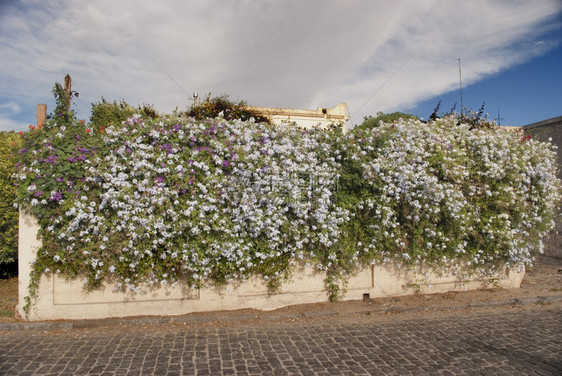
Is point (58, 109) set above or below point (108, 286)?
above

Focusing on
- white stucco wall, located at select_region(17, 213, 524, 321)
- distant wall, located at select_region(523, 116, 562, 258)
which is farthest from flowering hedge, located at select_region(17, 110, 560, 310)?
distant wall, located at select_region(523, 116, 562, 258)

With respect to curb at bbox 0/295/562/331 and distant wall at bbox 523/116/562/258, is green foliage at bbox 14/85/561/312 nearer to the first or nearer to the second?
curb at bbox 0/295/562/331

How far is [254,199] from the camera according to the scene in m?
5.46

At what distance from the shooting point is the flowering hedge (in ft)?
16.9

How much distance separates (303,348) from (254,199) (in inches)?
86.6

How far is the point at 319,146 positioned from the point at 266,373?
3.65 meters

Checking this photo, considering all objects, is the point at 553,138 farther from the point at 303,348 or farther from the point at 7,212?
the point at 7,212

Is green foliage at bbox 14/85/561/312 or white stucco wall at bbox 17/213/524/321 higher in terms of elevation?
green foliage at bbox 14/85/561/312

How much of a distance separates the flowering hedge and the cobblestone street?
79cm

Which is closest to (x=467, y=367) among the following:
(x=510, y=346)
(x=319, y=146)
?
(x=510, y=346)

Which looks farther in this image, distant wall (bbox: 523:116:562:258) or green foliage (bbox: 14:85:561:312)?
distant wall (bbox: 523:116:562:258)

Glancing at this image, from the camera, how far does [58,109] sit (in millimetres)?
5820

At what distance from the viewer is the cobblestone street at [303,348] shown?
4.02 m

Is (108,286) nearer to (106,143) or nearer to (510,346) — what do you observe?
(106,143)
